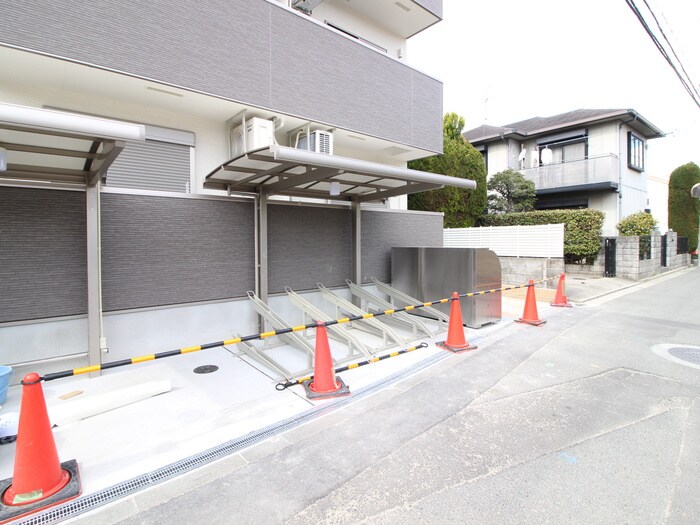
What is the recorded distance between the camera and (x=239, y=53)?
5727 millimetres

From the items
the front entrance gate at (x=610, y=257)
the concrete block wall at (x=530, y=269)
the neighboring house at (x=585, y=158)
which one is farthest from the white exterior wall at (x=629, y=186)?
the concrete block wall at (x=530, y=269)

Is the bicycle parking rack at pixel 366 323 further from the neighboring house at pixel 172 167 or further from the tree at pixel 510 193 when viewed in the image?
the tree at pixel 510 193

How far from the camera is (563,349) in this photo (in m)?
5.62

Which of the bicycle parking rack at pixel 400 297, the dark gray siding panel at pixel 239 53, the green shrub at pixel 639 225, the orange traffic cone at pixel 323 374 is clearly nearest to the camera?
the orange traffic cone at pixel 323 374

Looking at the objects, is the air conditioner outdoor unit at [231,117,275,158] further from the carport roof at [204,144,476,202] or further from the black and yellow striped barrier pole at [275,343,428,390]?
the black and yellow striped barrier pole at [275,343,428,390]

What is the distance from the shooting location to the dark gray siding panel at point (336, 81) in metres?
6.25

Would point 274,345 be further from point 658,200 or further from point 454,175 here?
point 658,200

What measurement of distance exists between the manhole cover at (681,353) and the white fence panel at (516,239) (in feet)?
17.8

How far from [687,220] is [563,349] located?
76.1 feet

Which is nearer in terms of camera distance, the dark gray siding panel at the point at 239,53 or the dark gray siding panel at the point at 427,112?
the dark gray siding panel at the point at 239,53

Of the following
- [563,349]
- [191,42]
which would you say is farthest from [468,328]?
[191,42]

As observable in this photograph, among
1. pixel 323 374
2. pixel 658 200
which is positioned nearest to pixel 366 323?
pixel 323 374

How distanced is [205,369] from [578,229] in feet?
45.6

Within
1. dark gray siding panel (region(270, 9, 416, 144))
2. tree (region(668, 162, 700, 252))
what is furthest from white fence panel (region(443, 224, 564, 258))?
tree (region(668, 162, 700, 252))
